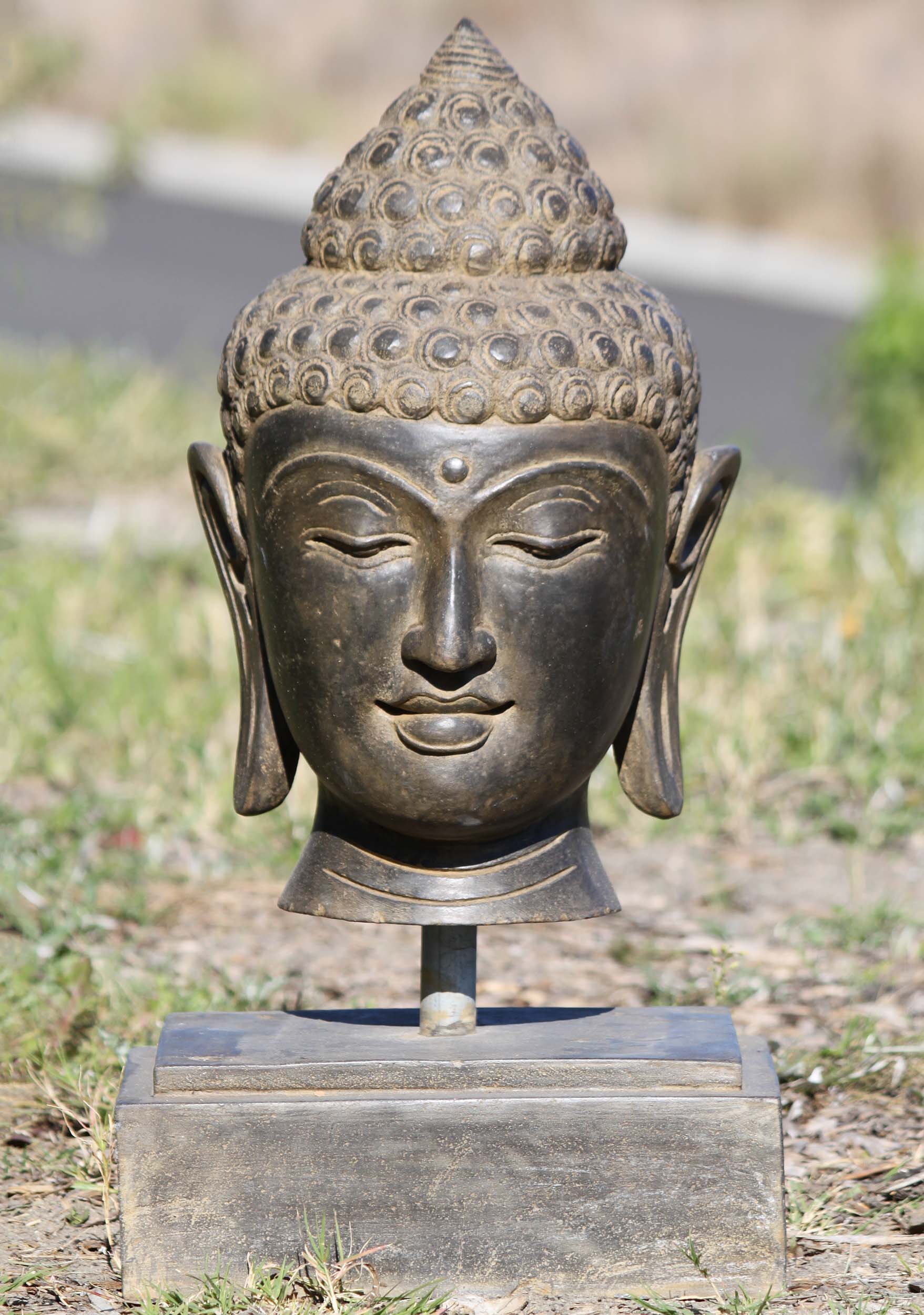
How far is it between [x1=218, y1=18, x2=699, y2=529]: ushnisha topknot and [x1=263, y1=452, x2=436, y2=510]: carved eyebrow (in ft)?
0.25

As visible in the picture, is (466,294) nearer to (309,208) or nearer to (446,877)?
(446,877)

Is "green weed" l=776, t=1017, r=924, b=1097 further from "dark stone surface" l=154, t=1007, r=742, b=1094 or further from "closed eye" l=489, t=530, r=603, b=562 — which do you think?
"closed eye" l=489, t=530, r=603, b=562

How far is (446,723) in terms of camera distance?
2.60m

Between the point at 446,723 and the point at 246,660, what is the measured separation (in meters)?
0.50

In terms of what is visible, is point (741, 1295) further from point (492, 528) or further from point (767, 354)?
point (767, 354)

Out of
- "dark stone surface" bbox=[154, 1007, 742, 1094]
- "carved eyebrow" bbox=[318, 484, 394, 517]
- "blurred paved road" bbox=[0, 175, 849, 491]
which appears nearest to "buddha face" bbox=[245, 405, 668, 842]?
"carved eyebrow" bbox=[318, 484, 394, 517]

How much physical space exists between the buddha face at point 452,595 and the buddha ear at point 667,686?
0.74 feet

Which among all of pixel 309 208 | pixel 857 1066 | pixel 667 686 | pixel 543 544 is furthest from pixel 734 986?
pixel 309 208

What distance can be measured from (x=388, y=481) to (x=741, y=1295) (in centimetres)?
134

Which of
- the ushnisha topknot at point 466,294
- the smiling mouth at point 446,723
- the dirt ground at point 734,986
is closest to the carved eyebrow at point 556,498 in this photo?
the ushnisha topknot at point 466,294

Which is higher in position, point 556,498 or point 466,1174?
point 556,498

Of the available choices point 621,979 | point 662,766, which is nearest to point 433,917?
point 662,766

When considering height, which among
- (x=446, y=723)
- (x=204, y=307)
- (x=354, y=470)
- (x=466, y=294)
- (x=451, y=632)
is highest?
(x=204, y=307)

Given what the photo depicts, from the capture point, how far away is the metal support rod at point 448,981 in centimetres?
285
